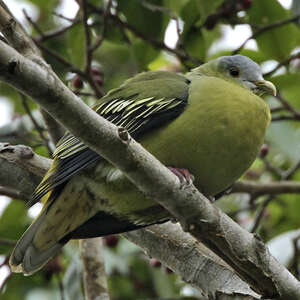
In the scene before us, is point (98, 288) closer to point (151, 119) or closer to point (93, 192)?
point (93, 192)

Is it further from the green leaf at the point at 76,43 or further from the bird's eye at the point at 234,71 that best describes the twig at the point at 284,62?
the green leaf at the point at 76,43

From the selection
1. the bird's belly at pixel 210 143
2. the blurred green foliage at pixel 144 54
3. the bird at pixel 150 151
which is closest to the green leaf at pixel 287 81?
the blurred green foliage at pixel 144 54

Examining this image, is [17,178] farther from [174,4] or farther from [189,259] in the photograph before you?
[174,4]

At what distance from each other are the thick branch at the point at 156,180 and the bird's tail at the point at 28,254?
85 centimetres

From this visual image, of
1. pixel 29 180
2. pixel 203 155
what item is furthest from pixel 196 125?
pixel 29 180

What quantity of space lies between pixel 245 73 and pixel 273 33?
0.75 metres

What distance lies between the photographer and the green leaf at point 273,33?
4066 millimetres

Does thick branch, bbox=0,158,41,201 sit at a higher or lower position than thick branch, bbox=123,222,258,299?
higher

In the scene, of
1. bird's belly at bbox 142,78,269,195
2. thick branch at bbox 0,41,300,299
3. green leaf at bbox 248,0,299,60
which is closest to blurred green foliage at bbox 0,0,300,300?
green leaf at bbox 248,0,299,60

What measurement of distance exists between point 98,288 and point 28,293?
2.71 ft

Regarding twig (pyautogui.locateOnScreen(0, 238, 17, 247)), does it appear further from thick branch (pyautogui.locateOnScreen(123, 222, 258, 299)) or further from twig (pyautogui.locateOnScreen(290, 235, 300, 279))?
twig (pyautogui.locateOnScreen(290, 235, 300, 279))

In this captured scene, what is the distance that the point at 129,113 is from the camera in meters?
2.99

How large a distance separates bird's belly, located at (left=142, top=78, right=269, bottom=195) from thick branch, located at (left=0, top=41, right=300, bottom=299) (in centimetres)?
24

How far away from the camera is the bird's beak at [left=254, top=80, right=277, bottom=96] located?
3.32 meters
